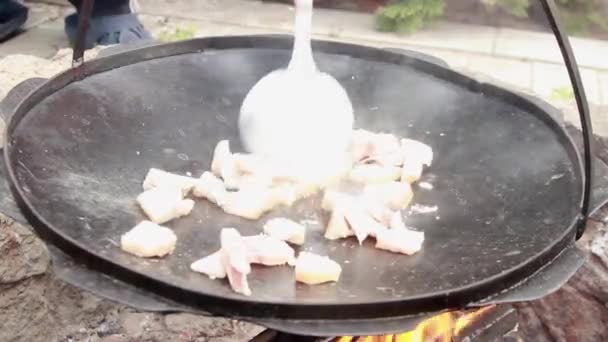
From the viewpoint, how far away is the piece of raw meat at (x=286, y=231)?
154 cm

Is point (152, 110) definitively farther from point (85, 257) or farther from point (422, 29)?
point (422, 29)

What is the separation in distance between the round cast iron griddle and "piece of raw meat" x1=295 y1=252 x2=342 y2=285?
0.02 meters

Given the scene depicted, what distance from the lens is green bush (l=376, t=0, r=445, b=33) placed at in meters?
4.44

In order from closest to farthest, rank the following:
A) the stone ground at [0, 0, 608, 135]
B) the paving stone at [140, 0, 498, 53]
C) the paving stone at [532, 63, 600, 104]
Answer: the paving stone at [532, 63, 600, 104], the stone ground at [0, 0, 608, 135], the paving stone at [140, 0, 498, 53]

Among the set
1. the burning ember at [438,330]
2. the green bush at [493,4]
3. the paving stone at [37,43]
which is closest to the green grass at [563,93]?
the green bush at [493,4]

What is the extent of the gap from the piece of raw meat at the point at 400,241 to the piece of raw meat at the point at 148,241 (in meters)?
0.41

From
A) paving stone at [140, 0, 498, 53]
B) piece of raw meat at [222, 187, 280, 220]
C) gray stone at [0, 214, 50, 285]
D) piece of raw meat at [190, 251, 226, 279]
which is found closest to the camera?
piece of raw meat at [190, 251, 226, 279]

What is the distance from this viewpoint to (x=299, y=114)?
1.79 m

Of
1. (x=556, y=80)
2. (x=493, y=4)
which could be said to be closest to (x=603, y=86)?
(x=556, y=80)

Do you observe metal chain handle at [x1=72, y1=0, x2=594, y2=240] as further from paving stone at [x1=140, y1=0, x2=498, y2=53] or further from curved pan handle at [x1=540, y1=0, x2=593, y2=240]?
paving stone at [x1=140, y1=0, x2=498, y2=53]

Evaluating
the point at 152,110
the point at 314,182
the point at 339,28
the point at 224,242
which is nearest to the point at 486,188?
the point at 314,182

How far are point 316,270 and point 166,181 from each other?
45 centimetres

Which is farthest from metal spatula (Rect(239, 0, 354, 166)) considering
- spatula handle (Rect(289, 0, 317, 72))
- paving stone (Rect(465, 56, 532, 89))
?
paving stone (Rect(465, 56, 532, 89))

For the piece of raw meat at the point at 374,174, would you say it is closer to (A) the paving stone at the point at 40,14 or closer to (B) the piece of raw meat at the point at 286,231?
(B) the piece of raw meat at the point at 286,231
